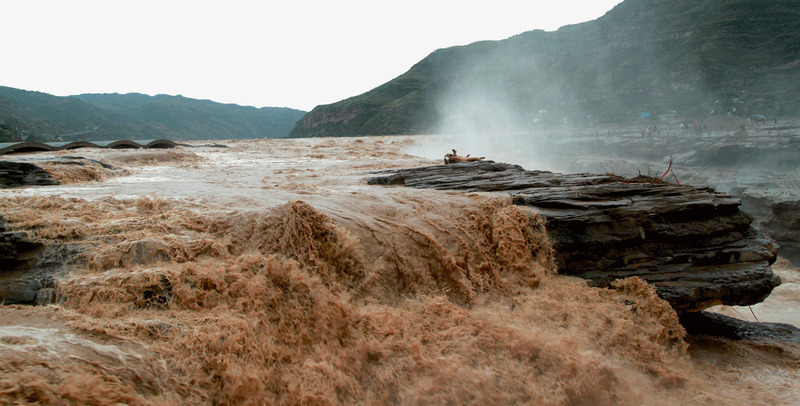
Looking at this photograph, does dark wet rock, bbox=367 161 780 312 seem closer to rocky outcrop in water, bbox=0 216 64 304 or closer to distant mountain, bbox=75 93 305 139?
rocky outcrop in water, bbox=0 216 64 304

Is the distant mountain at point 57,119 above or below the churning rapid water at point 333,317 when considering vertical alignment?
above

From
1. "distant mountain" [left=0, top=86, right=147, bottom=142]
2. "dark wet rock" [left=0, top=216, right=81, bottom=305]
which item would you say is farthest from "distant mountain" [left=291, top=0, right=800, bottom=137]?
"dark wet rock" [left=0, top=216, right=81, bottom=305]

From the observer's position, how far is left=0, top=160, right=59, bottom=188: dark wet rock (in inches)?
248

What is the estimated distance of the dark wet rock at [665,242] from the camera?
595 centimetres

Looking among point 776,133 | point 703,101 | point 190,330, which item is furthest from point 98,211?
point 703,101

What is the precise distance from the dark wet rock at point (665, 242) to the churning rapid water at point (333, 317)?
0.41 metres

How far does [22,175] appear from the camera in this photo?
21.4ft

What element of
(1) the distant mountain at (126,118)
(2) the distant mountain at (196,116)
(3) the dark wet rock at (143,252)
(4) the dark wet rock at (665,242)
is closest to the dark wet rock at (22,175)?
(3) the dark wet rock at (143,252)

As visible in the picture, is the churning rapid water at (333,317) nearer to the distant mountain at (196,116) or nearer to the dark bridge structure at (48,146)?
the dark bridge structure at (48,146)

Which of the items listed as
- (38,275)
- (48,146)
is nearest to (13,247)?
(38,275)

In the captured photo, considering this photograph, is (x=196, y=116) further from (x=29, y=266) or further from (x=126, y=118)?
(x=29, y=266)

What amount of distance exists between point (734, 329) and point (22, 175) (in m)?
11.7

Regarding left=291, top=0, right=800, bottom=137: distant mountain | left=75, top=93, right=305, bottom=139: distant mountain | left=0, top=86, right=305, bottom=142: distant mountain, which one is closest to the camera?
left=0, top=86, right=305, bottom=142: distant mountain

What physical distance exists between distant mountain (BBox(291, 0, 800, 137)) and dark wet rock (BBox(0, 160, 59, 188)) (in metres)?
40.3
